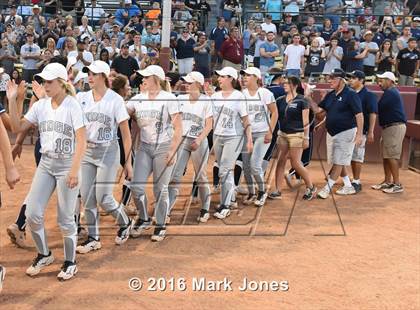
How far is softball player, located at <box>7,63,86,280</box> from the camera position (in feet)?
20.1

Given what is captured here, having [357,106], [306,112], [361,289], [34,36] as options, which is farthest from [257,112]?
[34,36]

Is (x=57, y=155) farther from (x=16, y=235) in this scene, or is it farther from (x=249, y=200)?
(x=249, y=200)

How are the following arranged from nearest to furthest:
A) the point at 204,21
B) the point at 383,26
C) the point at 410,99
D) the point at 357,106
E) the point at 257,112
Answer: the point at 257,112 → the point at 357,106 → the point at 410,99 → the point at 383,26 → the point at 204,21

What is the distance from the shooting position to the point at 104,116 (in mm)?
7004

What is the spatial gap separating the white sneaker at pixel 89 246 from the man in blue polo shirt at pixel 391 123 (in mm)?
5612

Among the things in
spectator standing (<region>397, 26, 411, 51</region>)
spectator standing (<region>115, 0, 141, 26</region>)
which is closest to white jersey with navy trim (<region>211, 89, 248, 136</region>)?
spectator standing (<region>397, 26, 411, 51</region>)

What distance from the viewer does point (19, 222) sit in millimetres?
7516

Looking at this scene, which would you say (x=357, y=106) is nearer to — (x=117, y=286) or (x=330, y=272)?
(x=330, y=272)

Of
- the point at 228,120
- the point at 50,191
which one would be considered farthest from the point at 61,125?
the point at 228,120

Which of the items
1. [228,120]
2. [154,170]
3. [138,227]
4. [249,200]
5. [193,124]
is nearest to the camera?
[154,170]

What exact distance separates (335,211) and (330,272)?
2.72m

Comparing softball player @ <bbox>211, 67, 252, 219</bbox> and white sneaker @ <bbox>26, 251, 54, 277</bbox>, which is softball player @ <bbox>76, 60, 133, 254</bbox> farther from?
softball player @ <bbox>211, 67, 252, 219</bbox>

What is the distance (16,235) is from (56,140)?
1868mm

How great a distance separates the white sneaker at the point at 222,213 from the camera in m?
8.94
